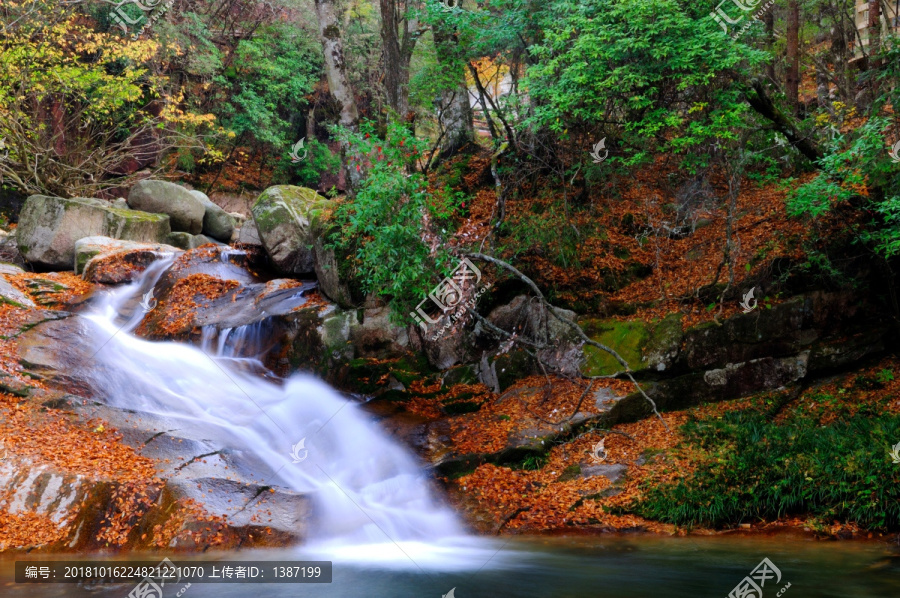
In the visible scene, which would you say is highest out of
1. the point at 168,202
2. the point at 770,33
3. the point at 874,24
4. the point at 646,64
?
the point at 874,24

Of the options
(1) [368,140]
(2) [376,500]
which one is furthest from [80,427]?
(1) [368,140]

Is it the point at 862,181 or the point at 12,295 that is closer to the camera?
the point at 862,181

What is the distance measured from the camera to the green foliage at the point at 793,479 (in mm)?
6801

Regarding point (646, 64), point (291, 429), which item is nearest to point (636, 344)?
point (646, 64)

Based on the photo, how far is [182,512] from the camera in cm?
717

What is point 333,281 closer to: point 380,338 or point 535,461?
point 380,338

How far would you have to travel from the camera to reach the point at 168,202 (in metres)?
18.2

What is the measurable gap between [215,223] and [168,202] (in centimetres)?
160

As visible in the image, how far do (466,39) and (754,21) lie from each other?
17.5 feet

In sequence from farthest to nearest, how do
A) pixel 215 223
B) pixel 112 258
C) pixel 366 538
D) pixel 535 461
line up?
pixel 215 223
pixel 112 258
pixel 535 461
pixel 366 538

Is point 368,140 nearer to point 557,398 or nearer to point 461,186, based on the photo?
point 461,186

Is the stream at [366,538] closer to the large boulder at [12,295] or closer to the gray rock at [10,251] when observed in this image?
the large boulder at [12,295]

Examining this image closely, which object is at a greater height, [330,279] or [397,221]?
[397,221]

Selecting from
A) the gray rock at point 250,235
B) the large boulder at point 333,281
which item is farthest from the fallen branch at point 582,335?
the gray rock at point 250,235
